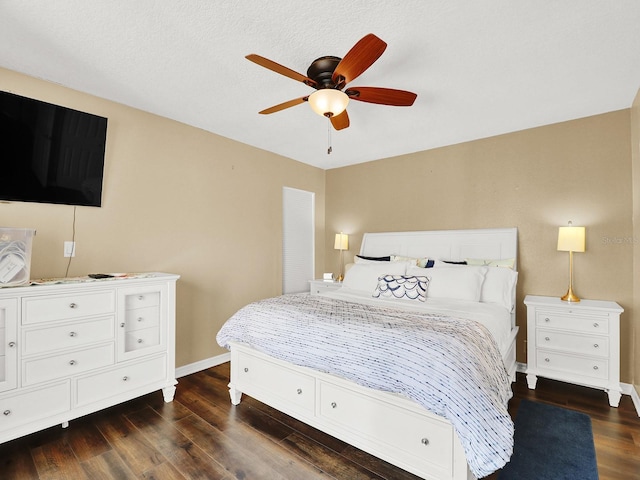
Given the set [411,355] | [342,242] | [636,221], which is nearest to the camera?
[411,355]

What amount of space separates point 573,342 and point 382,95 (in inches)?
108

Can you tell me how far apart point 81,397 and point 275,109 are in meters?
2.55

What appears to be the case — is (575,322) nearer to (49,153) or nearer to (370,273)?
(370,273)

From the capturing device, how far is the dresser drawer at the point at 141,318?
260cm

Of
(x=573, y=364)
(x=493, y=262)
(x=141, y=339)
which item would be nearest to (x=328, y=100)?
(x=141, y=339)

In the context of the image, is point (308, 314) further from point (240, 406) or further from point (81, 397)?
point (81, 397)

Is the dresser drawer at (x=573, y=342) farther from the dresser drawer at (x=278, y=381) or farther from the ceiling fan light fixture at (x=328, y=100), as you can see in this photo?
the ceiling fan light fixture at (x=328, y=100)

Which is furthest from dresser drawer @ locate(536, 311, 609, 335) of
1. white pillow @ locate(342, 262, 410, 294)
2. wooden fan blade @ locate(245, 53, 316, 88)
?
wooden fan blade @ locate(245, 53, 316, 88)

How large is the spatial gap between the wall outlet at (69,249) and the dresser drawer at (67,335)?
0.67 meters

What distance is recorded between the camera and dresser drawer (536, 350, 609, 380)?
2770 mm

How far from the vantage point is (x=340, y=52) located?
7.04 ft

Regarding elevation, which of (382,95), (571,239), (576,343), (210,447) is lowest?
(210,447)

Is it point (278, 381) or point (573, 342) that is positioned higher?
point (573, 342)

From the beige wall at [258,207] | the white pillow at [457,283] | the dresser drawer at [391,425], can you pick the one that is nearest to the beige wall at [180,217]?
the beige wall at [258,207]
